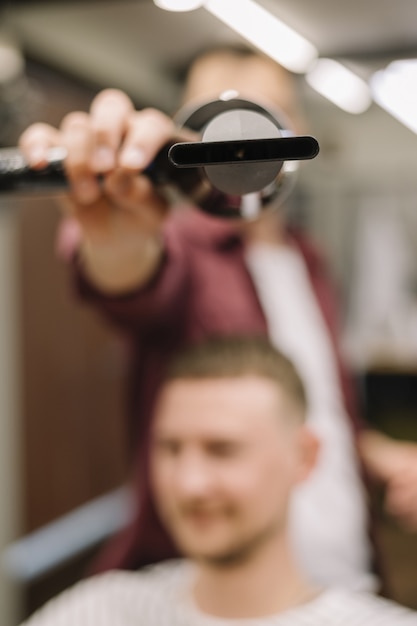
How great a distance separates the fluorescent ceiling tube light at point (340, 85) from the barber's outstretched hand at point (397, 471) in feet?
0.84

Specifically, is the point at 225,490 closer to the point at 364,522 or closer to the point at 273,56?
the point at 364,522

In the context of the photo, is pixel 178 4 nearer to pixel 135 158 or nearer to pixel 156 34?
pixel 156 34

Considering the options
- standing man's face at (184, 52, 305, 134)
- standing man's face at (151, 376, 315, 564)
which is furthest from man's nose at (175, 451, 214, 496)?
standing man's face at (184, 52, 305, 134)

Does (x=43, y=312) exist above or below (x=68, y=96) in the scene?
below

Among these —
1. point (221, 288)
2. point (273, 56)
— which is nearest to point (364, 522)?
point (221, 288)

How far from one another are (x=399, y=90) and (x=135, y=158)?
168 millimetres

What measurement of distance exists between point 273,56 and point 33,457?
4.02 ft

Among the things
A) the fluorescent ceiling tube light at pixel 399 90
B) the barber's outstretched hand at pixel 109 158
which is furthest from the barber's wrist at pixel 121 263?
the fluorescent ceiling tube light at pixel 399 90

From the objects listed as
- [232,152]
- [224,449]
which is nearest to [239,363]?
[224,449]

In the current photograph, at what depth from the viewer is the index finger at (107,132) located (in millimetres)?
371

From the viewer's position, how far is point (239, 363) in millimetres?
590

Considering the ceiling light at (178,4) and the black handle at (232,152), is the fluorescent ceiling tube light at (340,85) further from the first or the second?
the black handle at (232,152)

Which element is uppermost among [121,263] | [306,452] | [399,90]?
[399,90]

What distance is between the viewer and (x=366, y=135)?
1.94 feet
